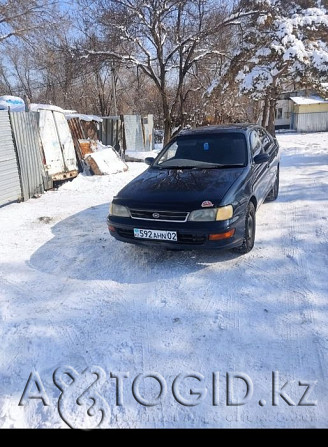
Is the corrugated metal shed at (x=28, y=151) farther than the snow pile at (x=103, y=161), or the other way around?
the snow pile at (x=103, y=161)

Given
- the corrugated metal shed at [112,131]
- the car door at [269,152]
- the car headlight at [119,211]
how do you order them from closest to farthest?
1. the car headlight at [119,211]
2. the car door at [269,152]
3. the corrugated metal shed at [112,131]

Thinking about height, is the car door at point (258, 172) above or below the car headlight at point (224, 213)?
above

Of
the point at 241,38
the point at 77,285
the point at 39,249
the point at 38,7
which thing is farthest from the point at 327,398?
the point at 38,7

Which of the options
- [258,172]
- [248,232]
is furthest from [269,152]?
[248,232]

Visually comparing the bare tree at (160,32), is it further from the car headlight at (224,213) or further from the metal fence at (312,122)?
the metal fence at (312,122)

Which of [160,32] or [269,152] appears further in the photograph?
[160,32]

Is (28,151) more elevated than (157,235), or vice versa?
(28,151)

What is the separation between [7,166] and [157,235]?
5.00 m

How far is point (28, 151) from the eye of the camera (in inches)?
311

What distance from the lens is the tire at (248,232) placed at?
4.06 metres

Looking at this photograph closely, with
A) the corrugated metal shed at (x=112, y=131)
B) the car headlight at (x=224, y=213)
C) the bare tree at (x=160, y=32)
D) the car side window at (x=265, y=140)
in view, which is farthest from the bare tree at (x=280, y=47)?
the car headlight at (x=224, y=213)

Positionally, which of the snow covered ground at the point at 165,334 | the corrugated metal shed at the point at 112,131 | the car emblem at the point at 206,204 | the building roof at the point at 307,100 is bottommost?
the snow covered ground at the point at 165,334

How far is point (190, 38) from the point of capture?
39.4 ft

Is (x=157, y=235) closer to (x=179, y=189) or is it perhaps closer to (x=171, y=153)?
(x=179, y=189)
